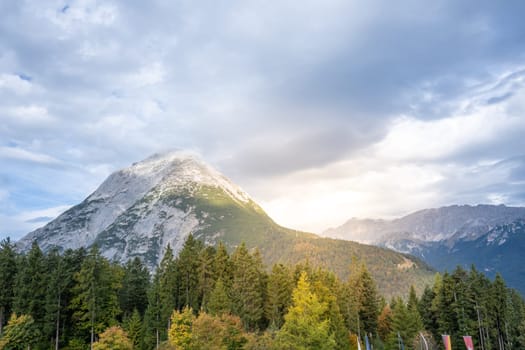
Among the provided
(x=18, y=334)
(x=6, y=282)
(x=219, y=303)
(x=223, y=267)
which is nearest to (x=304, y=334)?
(x=219, y=303)

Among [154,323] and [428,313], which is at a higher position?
[154,323]

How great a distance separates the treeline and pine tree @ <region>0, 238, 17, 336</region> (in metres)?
0.17

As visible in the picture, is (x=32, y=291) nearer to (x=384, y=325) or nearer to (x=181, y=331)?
(x=181, y=331)

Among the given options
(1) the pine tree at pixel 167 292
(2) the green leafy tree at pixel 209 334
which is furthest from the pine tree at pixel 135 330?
(2) the green leafy tree at pixel 209 334

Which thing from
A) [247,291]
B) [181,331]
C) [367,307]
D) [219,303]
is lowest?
[367,307]

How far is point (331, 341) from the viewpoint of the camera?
5884 cm

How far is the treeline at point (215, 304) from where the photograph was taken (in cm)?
6638

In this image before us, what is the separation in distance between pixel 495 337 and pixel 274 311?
49235mm

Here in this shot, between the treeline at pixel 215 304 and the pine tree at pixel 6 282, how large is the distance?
0.57 feet

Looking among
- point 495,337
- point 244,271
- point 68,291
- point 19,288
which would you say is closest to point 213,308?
point 244,271

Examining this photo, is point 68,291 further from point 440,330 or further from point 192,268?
point 440,330

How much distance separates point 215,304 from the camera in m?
73.8

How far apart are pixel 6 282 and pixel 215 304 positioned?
132ft

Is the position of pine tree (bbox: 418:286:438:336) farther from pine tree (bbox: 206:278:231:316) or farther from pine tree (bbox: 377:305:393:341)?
pine tree (bbox: 206:278:231:316)
